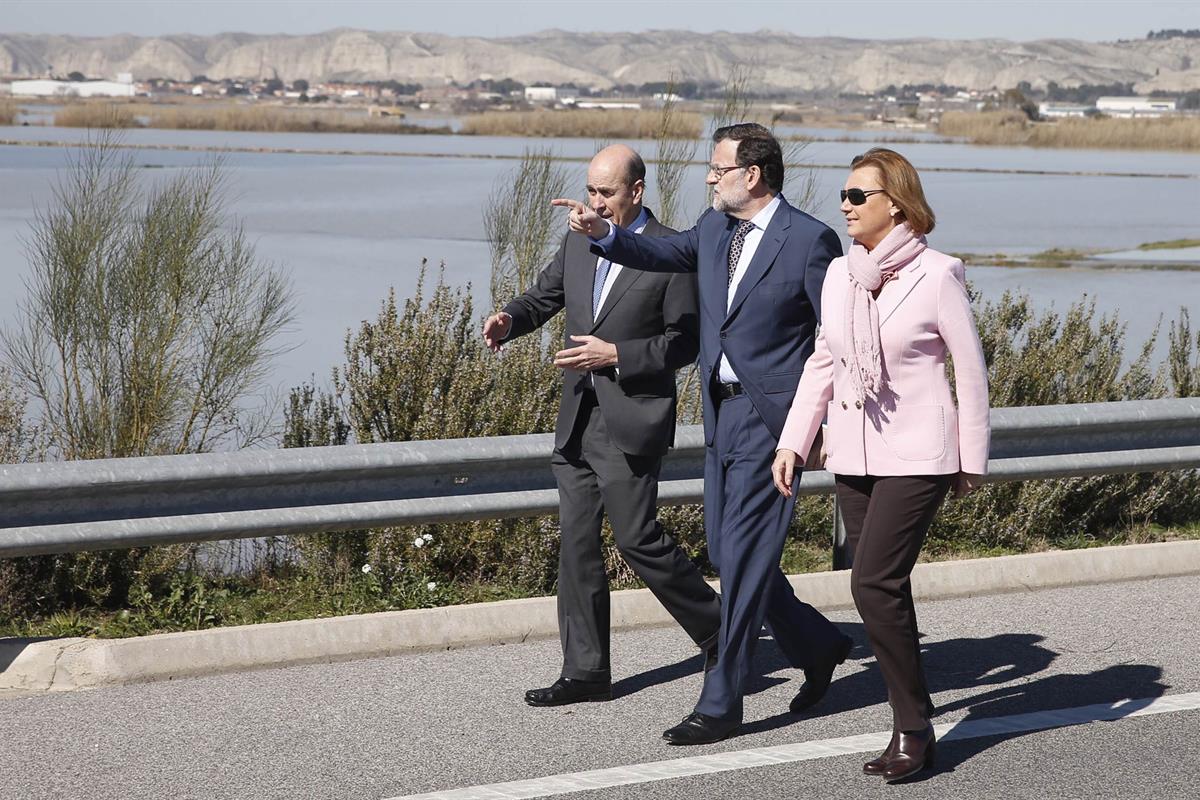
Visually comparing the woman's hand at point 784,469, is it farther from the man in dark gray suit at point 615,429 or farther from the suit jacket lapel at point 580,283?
the suit jacket lapel at point 580,283

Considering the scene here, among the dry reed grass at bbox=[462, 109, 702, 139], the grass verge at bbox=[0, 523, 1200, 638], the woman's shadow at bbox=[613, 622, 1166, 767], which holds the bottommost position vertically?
the dry reed grass at bbox=[462, 109, 702, 139]

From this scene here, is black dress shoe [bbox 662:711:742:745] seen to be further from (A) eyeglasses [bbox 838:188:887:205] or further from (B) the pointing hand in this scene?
(A) eyeglasses [bbox 838:188:887:205]

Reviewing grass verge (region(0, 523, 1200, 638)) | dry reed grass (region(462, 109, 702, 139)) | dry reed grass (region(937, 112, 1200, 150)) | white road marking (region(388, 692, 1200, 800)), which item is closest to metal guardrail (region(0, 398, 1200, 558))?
grass verge (region(0, 523, 1200, 638))

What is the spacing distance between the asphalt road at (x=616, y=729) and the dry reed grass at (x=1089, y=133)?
66812mm

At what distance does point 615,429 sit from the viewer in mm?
5371

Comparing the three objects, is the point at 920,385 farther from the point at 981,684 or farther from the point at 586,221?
the point at 981,684

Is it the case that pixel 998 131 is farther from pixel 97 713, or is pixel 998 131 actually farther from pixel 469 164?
pixel 97 713

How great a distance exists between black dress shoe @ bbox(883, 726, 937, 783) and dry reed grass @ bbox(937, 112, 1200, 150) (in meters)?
67.8

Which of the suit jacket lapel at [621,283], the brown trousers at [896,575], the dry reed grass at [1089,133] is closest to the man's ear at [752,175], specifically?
the suit jacket lapel at [621,283]

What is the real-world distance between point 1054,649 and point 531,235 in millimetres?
6810

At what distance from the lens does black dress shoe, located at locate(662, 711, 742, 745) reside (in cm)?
501

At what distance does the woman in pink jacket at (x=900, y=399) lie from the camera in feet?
15.5

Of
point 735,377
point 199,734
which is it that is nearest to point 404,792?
point 199,734

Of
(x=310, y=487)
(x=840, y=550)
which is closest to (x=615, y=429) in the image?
(x=310, y=487)
